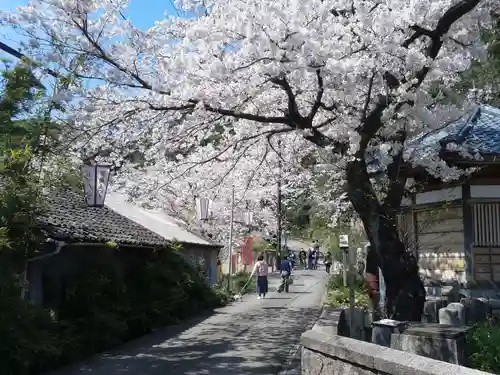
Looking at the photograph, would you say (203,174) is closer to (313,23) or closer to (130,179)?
(130,179)

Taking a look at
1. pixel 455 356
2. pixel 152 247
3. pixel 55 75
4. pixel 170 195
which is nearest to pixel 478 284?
pixel 455 356

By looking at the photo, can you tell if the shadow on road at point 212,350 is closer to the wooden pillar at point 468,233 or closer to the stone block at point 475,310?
the stone block at point 475,310

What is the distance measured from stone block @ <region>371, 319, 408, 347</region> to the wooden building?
14.8 feet

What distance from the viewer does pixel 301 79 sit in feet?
31.8

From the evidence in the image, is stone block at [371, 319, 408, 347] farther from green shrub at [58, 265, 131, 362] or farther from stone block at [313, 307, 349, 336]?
green shrub at [58, 265, 131, 362]

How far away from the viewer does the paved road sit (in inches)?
383

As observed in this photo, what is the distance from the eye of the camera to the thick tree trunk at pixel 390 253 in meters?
9.58

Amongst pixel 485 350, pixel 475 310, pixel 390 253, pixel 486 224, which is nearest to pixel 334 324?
pixel 390 253

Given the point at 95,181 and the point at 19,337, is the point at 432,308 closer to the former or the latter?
the point at 95,181

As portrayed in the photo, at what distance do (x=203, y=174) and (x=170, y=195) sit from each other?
12.2 metres

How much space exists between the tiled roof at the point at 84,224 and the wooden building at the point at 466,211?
268 inches

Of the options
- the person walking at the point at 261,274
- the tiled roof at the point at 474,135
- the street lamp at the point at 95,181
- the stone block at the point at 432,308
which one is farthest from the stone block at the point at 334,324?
the person walking at the point at 261,274

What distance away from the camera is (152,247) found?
51.8ft

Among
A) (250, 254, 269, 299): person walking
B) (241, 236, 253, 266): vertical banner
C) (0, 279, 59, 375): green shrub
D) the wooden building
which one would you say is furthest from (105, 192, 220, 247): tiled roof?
(0, 279, 59, 375): green shrub
